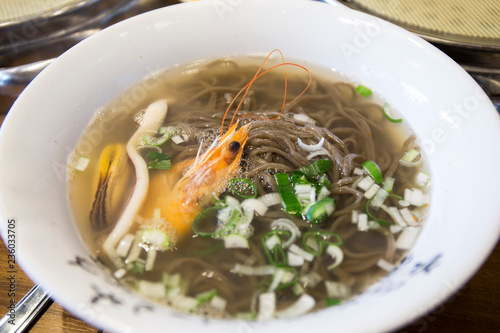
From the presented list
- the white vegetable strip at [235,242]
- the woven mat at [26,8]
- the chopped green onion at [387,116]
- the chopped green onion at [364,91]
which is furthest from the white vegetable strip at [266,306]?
the woven mat at [26,8]

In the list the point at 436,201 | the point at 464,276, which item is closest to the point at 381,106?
the point at 436,201

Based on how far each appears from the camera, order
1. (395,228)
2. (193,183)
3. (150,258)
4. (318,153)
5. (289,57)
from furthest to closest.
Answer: (289,57)
(318,153)
(193,183)
(395,228)
(150,258)

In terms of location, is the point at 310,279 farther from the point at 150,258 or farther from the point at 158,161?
the point at 158,161

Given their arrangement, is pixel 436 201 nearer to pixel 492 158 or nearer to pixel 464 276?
pixel 492 158

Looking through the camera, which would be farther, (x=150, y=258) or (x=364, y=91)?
(x=364, y=91)

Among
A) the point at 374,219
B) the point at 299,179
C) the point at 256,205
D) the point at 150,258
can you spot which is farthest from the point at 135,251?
the point at 374,219

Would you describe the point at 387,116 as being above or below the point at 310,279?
above

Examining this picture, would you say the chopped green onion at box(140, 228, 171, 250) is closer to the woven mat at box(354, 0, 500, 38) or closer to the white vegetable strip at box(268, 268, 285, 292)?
the white vegetable strip at box(268, 268, 285, 292)
